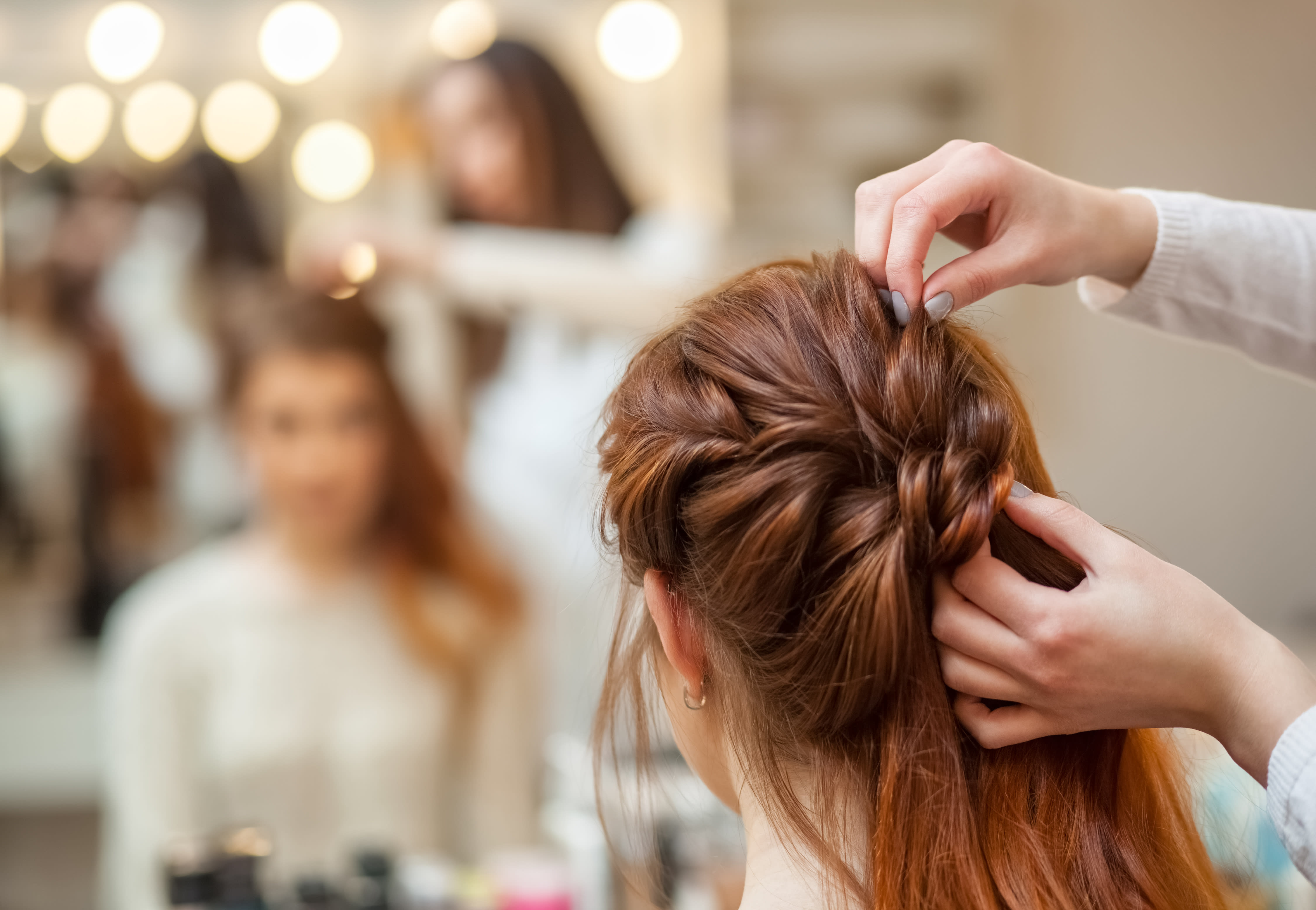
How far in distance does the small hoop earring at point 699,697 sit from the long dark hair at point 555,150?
4.13ft

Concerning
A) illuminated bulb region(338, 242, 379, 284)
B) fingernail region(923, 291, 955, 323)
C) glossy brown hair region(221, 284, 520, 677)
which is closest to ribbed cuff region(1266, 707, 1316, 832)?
fingernail region(923, 291, 955, 323)

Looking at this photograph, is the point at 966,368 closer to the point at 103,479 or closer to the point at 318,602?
the point at 318,602

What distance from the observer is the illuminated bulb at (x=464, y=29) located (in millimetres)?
1698

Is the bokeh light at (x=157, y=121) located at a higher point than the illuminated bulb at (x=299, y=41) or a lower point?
lower

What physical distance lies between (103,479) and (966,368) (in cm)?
156

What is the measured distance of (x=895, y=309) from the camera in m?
0.58

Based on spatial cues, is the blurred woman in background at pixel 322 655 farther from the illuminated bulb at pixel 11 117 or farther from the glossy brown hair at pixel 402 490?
the illuminated bulb at pixel 11 117

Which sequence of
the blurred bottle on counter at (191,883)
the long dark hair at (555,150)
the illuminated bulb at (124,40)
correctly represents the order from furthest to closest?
the long dark hair at (555,150), the illuminated bulb at (124,40), the blurred bottle on counter at (191,883)

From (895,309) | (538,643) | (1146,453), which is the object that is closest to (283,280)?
(538,643)

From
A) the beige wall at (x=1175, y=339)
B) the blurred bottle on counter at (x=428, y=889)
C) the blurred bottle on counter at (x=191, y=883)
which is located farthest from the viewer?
the beige wall at (x=1175, y=339)

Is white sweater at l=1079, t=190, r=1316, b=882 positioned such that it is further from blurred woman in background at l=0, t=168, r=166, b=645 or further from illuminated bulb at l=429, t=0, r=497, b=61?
blurred woman in background at l=0, t=168, r=166, b=645

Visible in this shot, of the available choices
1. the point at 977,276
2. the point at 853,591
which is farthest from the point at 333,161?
the point at 853,591

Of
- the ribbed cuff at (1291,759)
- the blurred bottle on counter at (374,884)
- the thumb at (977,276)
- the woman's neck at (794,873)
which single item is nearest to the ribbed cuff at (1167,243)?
the thumb at (977,276)

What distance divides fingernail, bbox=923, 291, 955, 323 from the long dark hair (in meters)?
1.24
